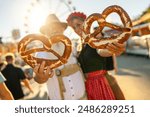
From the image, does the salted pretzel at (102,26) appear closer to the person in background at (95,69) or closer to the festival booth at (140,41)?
the person in background at (95,69)

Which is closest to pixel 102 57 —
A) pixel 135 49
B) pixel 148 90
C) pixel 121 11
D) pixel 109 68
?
pixel 109 68

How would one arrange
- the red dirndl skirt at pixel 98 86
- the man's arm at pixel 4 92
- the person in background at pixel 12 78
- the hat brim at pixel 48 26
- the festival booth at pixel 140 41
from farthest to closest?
the festival booth at pixel 140 41 → the person in background at pixel 12 78 → the red dirndl skirt at pixel 98 86 → the hat brim at pixel 48 26 → the man's arm at pixel 4 92

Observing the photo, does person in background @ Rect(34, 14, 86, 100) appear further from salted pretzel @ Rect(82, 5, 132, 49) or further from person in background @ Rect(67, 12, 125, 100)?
salted pretzel @ Rect(82, 5, 132, 49)

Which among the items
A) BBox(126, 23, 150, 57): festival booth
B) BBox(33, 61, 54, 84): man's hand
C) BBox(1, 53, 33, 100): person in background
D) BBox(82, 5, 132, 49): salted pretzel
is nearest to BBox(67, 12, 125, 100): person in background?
BBox(82, 5, 132, 49): salted pretzel

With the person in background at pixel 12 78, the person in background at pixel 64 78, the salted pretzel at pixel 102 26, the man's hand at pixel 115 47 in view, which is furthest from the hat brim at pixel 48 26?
the person in background at pixel 12 78

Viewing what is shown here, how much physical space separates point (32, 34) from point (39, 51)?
0.10 metres

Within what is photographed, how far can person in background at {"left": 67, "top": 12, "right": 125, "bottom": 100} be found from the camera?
2244 mm

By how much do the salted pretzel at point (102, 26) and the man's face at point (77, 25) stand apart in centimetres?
10

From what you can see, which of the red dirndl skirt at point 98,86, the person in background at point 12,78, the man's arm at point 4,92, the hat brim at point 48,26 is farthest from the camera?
the person in background at point 12,78

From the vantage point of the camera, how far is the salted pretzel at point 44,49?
2080 millimetres

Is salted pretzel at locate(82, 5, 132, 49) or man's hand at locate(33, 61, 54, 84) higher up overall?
salted pretzel at locate(82, 5, 132, 49)

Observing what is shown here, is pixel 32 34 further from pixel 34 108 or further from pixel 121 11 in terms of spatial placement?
A: pixel 34 108

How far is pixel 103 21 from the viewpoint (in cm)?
216

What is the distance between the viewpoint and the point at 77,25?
7.37 feet
